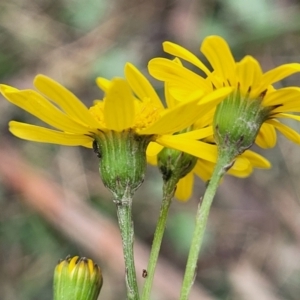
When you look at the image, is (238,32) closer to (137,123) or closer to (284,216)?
(284,216)

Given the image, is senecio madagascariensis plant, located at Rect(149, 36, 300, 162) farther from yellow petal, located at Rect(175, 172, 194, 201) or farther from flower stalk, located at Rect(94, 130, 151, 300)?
yellow petal, located at Rect(175, 172, 194, 201)

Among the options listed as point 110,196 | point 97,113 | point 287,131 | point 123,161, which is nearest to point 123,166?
point 123,161

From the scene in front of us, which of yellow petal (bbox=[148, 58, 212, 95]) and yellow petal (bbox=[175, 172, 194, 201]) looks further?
yellow petal (bbox=[175, 172, 194, 201])

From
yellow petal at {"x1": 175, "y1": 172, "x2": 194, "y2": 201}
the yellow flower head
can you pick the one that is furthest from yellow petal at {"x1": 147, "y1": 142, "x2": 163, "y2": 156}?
yellow petal at {"x1": 175, "y1": 172, "x2": 194, "y2": 201}

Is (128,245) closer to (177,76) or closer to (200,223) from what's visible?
(200,223)

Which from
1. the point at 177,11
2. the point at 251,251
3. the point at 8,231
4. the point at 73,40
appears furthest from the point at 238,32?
the point at 8,231
